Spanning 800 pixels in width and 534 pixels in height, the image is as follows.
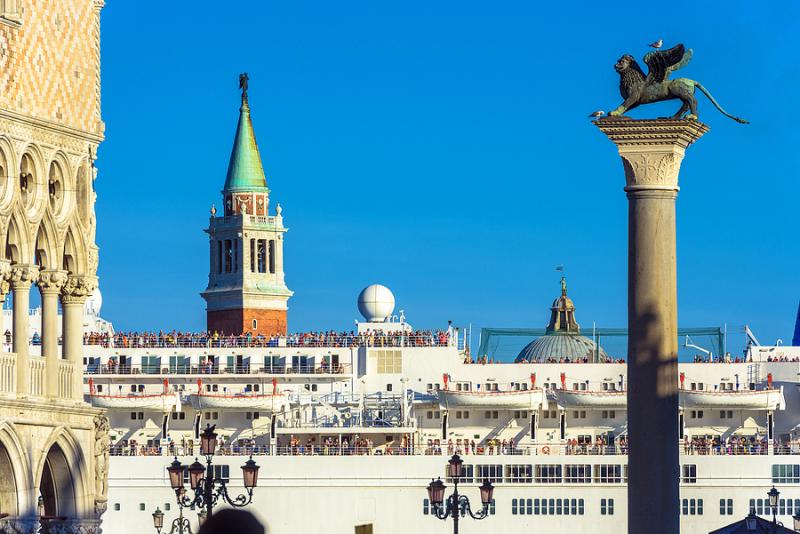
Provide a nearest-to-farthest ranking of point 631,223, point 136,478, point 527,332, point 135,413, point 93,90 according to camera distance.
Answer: point 631,223 < point 93,90 < point 136,478 < point 135,413 < point 527,332

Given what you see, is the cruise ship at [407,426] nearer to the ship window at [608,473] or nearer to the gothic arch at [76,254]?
the ship window at [608,473]

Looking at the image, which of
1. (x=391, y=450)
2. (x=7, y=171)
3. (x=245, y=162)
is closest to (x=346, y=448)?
(x=391, y=450)

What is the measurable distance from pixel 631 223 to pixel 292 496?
252 ft

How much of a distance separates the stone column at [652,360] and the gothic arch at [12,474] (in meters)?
11.3

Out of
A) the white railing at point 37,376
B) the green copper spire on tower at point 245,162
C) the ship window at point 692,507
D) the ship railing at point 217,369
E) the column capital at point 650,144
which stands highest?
the green copper spire on tower at point 245,162

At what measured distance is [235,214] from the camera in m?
145

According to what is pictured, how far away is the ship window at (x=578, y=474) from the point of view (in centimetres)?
12286

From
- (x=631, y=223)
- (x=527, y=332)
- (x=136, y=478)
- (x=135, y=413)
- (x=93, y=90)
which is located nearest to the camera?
(x=631, y=223)

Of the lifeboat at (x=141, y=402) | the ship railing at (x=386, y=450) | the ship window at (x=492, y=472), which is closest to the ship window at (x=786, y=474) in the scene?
the ship railing at (x=386, y=450)

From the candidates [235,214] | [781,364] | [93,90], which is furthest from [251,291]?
[93,90]

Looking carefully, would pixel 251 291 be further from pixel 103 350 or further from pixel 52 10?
pixel 52 10

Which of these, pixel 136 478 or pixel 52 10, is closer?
pixel 52 10

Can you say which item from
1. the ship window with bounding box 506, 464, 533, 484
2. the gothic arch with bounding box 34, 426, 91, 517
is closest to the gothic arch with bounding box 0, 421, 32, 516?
the gothic arch with bounding box 34, 426, 91, 517

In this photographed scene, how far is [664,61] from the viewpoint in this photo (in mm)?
49656
